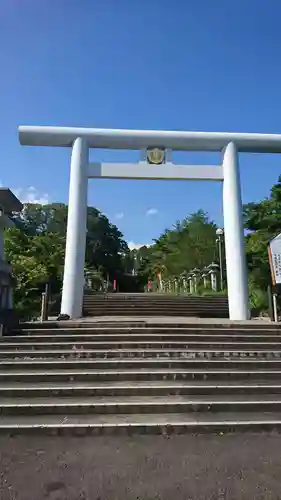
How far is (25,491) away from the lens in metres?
2.74

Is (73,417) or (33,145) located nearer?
(73,417)

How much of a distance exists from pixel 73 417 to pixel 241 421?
6.48 ft

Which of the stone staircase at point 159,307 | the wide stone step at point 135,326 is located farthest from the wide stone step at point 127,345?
the stone staircase at point 159,307

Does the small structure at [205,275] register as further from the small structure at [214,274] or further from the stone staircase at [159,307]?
the stone staircase at [159,307]

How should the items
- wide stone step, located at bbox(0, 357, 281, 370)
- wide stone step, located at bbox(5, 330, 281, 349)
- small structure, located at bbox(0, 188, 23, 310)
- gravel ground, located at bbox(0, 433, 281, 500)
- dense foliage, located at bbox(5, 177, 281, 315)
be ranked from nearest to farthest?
gravel ground, located at bbox(0, 433, 281, 500)
wide stone step, located at bbox(0, 357, 281, 370)
wide stone step, located at bbox(5, 330, 281, 349)
small structure, located at bbox(0, 188, 23, 310)
dense foliage, located at bbox(5, 177, 281, 315)

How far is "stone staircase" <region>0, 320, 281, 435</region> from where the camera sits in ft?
13.5

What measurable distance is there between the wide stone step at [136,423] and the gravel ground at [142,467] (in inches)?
4.7

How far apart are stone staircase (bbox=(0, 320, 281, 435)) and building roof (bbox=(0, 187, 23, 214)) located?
3.09m

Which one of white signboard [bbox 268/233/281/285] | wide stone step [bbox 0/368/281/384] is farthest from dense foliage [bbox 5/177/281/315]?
wide stone step [bbox 0/368/281/384]

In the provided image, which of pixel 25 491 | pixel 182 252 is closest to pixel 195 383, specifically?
pixel 25 491

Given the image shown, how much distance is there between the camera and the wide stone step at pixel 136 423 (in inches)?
154

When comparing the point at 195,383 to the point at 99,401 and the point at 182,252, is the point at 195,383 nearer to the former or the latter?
the point at 99,401

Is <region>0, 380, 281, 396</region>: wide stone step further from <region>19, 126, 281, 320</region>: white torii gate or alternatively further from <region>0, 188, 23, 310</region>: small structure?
<region>19, 126, 281, 320</region>: white torii gate

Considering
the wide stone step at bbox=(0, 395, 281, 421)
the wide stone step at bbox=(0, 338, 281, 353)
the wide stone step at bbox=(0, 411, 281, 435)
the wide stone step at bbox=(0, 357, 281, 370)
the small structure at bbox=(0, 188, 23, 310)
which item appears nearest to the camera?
the wide stone step at bbox=(0, 411, 281, 435)
